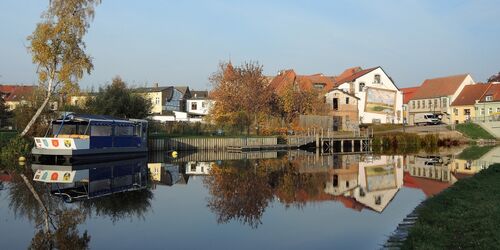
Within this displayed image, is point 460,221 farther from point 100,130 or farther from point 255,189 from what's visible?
point 100,130

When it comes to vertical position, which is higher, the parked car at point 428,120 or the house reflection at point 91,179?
the parked car at point 428,120

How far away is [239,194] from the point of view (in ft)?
60.2

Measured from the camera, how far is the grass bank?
29.5ft

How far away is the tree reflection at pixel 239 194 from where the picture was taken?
14.3 m

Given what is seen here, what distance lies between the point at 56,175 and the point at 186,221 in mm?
12679

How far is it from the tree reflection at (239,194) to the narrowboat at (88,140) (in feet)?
30.9

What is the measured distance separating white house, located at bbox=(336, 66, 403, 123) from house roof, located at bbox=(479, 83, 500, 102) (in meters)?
12.2

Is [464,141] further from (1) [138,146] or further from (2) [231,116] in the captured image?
(1) [138,146]

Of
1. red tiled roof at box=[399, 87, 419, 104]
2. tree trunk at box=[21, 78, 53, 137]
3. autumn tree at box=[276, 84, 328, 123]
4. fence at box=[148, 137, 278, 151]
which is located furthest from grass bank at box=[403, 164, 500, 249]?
red tiled roof at box=[399, 87, 419, 104]

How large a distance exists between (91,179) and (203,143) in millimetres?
24238

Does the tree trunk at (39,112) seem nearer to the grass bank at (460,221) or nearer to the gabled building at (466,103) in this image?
the grass bank at (460,221)

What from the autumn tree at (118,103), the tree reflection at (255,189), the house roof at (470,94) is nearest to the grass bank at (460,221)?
the tree reflection at (255,189)

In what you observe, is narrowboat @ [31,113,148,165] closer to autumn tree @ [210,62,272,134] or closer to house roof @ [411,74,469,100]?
autumn tree @ [210,62,272,134]

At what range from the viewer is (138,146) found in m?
37.8
